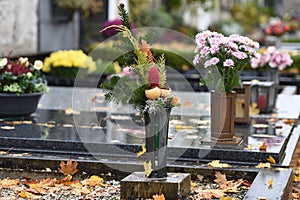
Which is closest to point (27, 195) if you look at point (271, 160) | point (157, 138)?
point (157, 138)

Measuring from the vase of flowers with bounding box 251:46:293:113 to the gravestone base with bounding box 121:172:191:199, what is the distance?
Answer: 3137mm

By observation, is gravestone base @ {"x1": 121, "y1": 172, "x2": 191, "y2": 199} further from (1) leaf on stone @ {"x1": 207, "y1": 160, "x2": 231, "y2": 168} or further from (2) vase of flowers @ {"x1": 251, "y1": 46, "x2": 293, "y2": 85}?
(2) vase of flowers @ {"x1": 251, "y1": 46, "x2": 293, "y2": 85}

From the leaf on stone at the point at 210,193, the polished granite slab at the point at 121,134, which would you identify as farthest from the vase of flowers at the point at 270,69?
the leaf on stone at the point at 210,193

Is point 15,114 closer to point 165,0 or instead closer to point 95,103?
point 95,103

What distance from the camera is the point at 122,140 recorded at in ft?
21.6

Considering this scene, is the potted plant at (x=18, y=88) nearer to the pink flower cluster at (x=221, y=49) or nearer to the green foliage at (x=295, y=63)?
the pink flower cluster at (x=221, y=49)

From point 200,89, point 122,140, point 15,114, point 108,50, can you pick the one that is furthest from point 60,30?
point 122,140

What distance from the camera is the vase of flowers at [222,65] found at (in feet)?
20.2

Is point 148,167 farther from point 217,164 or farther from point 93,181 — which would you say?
point 217,164

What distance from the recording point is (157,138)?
5.07m

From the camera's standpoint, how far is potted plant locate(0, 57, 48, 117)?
7.71 meters

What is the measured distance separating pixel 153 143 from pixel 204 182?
2.90 feet

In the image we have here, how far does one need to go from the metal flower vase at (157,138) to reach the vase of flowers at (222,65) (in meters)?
1.24

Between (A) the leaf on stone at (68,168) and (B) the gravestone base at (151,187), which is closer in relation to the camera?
(B) the gravestone base at (151,187)
